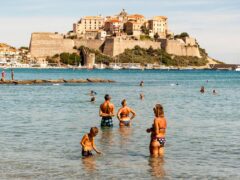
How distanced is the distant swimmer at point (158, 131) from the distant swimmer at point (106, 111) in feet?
20.7

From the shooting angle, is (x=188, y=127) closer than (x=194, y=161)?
No

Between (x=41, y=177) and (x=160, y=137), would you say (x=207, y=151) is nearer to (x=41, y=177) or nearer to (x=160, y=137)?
(x=160, y=137)

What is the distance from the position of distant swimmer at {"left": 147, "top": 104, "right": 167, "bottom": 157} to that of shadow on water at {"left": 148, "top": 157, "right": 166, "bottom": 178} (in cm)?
27

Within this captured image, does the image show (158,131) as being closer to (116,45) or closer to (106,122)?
(106,122)

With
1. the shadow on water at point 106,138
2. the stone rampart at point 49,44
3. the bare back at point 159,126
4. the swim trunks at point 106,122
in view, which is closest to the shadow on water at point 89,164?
the bare back at point 159,126

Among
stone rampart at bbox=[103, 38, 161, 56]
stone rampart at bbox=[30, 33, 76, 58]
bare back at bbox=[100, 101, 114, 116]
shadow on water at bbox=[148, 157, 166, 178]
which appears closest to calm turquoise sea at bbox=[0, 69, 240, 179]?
shadow on water at bbox=[148, 157, 166, 178]

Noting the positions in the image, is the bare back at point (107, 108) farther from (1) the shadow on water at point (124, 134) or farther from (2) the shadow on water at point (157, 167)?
(2) the shadow on water at point (157, 167)

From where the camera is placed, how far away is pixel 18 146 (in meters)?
20.0

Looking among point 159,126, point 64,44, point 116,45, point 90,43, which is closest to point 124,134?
point 159,126

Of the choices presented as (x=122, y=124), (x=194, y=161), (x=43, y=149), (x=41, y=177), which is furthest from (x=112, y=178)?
(x=122, y=124)

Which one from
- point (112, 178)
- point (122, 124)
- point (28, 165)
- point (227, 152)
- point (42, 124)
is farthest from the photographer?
point (42, 124)

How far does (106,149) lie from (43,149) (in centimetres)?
210

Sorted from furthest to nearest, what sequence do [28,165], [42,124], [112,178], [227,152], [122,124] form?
[42,124] → [122,124] → [227,152] → [28,165] → [112,178]

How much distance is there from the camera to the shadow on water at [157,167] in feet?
51.2
